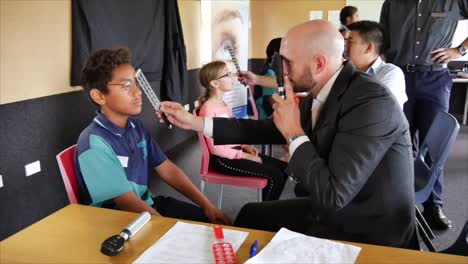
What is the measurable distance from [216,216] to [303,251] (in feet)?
2.53

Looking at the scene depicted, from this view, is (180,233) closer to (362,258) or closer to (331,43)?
(362,258)

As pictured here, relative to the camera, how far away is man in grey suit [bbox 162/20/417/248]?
1.20 metres

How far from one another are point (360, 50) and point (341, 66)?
105cm

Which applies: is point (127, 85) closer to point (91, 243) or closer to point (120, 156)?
point (120, 156)

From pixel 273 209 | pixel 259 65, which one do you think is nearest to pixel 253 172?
pixel 273 209

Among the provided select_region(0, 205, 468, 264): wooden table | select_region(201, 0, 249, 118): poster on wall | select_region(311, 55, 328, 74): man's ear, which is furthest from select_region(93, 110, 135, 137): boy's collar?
select_region(201, 0, 249, 118): poster on wall

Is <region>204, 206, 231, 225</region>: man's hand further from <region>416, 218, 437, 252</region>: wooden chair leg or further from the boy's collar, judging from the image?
<region>416, 218, 437, 252</region>: wooden chair leg

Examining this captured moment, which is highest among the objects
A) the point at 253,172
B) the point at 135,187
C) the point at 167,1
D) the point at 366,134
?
the point at 167,1

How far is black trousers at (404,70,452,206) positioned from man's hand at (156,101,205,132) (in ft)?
5.86

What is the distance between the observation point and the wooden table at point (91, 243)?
95 centimetres

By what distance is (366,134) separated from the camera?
120 cm

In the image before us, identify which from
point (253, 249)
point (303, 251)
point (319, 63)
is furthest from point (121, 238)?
point (319, 63)

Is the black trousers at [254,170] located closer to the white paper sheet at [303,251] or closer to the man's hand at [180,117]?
the man's hand at [180,117]

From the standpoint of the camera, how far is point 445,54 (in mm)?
2566
